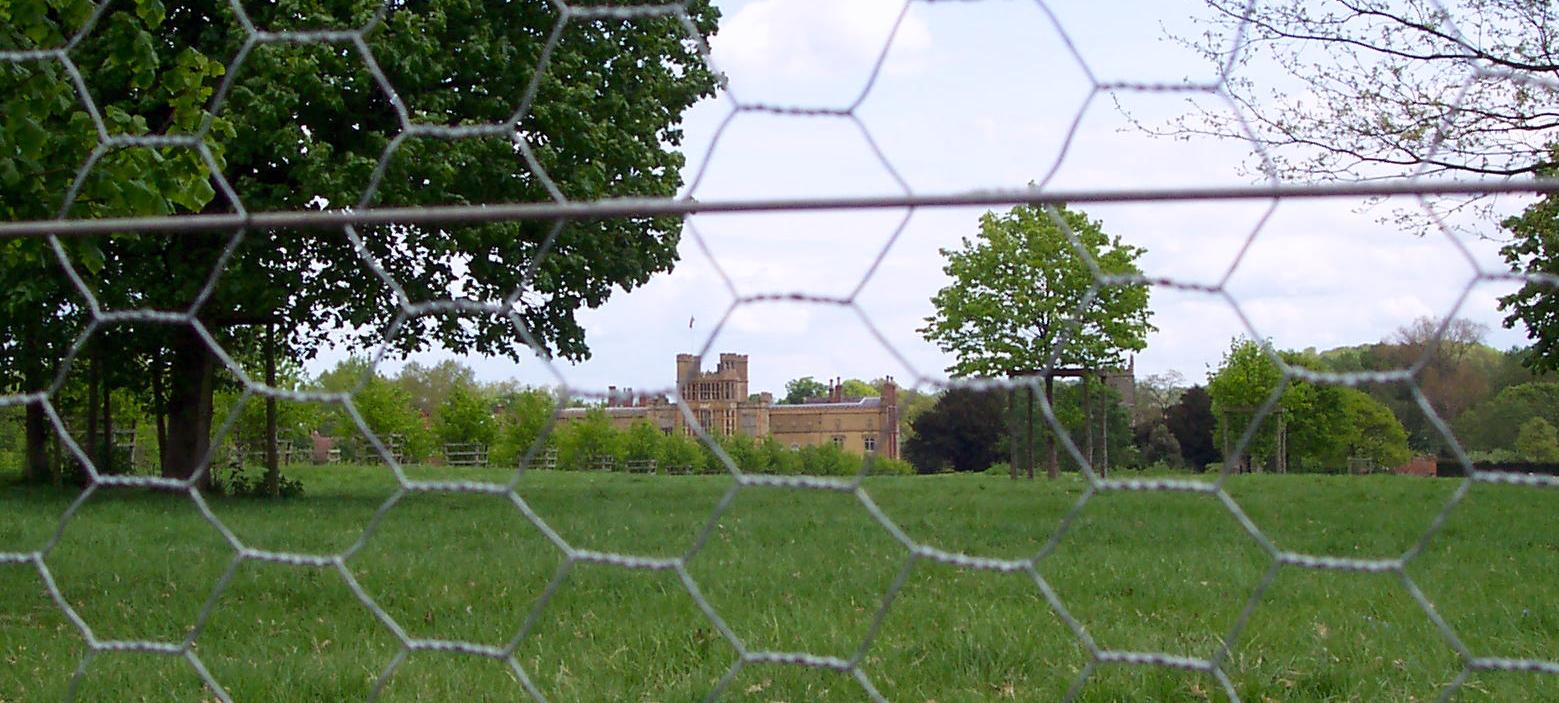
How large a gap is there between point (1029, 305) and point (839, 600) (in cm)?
85

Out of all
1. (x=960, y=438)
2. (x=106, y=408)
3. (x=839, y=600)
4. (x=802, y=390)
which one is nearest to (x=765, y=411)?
(x=802, y=390)

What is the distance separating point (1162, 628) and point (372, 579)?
73.2 inches

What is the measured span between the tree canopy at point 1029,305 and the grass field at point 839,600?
49 centimetres

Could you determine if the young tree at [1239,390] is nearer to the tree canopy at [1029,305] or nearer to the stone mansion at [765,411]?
the tree canopy at [1029,305]

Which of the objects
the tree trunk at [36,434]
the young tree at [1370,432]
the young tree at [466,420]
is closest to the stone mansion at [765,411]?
the young tree at [1370,432]

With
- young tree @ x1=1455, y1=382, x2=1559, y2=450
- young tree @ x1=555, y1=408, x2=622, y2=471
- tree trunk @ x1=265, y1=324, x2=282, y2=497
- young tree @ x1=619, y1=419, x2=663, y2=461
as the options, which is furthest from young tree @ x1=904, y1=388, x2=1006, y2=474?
tree trunk @ x1=265, y1=324, x2=282, y2=497

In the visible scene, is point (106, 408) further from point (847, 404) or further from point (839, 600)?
point (847, 404)

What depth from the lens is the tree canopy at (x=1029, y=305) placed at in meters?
2.08

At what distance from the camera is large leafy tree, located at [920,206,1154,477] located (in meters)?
2.07

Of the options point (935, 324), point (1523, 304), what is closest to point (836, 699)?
point (935, 324)

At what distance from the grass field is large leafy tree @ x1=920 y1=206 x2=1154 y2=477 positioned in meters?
0.49

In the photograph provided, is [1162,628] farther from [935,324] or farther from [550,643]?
[550,643]

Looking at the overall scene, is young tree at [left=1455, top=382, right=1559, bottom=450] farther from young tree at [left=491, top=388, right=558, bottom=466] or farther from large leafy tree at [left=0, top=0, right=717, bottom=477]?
young tree at [left=491, top=388, right=558, bottom=466]

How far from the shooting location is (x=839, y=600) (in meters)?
2.66
